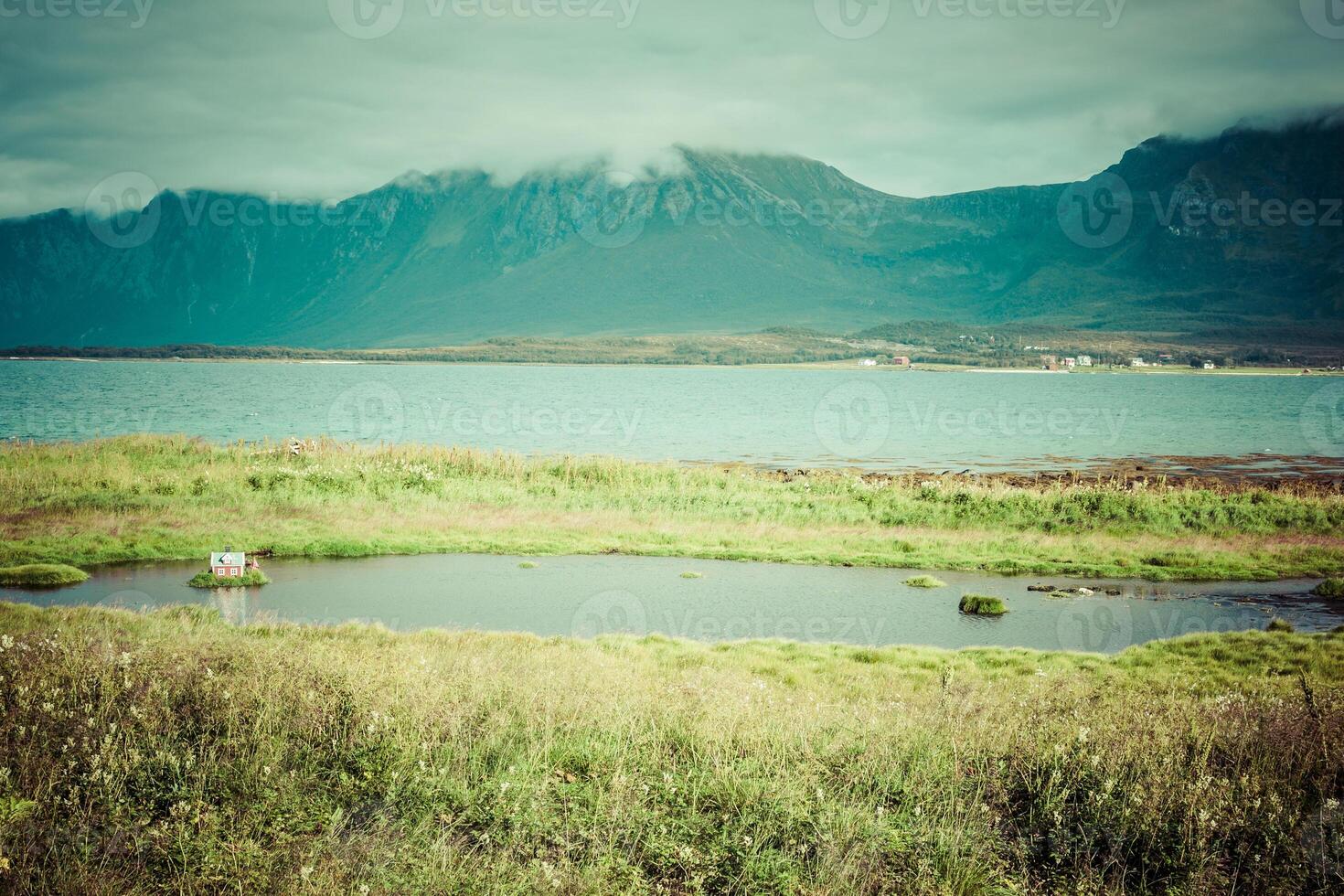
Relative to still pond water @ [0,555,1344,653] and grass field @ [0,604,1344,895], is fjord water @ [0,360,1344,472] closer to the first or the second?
still pond water @ [0,555,1344,653]

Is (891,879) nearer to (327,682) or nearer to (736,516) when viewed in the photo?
(327,682)

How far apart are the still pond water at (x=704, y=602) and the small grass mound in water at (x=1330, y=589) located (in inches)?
15.1

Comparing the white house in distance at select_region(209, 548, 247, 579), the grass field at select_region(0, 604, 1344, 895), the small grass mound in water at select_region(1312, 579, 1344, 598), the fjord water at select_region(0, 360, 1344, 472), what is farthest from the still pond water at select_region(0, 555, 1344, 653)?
the fjord water at select_region(0, 360, 1344, 472)

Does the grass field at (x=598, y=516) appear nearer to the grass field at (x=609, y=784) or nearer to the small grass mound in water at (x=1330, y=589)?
the small grass mound in water at (x=1330, y=589)

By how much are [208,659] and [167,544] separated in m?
19.3

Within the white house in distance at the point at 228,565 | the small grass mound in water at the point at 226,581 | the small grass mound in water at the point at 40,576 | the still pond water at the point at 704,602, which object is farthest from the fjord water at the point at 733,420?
the small grass mound in water at the point at 226,581

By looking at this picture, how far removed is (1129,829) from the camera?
27.3 feet

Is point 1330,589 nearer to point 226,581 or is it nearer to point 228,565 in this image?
point 226,581

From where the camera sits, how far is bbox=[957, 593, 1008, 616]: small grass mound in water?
23.8m

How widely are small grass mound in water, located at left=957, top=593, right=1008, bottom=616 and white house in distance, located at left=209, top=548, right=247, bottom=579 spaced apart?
18831 millimetres

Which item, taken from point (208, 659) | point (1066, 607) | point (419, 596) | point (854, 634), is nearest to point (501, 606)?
point (419, 596)

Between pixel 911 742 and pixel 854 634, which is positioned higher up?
pixel 911 742

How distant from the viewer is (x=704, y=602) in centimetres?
2470

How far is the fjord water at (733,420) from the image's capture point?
7625 cm
